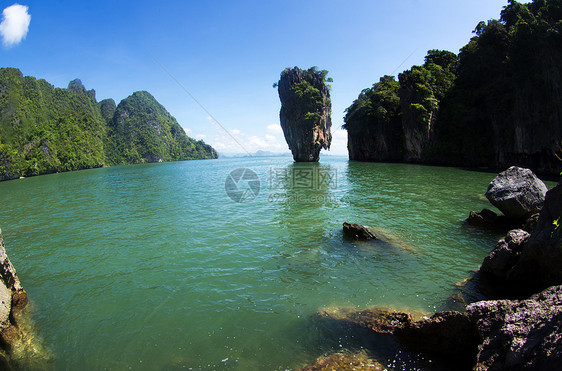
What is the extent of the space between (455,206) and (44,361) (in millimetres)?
17724

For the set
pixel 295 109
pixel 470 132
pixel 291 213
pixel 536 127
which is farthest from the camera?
pixel 295 109

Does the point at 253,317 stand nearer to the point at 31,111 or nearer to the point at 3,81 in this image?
the point at 31,111

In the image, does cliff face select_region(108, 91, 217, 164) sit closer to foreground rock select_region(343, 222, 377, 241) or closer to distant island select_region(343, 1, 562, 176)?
distant island select_region(343, 1, 562, 176)

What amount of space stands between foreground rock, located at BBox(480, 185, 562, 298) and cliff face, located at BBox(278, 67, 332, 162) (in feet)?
206

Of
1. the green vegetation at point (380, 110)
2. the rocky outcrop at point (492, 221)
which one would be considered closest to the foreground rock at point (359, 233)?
the rocky outcrop at point (492, 221)

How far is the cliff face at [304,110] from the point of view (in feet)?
225

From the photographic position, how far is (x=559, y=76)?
25.3 meters

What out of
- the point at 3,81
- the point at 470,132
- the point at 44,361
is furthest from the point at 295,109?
the point at 3,81

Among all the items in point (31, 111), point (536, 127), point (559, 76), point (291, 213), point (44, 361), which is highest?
point (31, 111)

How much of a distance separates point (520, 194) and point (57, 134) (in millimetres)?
133271

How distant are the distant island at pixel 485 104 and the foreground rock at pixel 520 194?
19.5 m

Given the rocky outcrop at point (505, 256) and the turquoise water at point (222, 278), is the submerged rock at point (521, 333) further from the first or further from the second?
the rocky outcrop at point (505, 256)

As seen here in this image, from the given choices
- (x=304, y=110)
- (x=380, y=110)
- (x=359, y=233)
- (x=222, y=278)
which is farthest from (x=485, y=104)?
(x=222, y=278)

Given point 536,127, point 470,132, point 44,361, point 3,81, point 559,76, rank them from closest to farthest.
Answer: point 44,361 → point 559,76 → point 536,127 → point 470,132 → point 3,81
